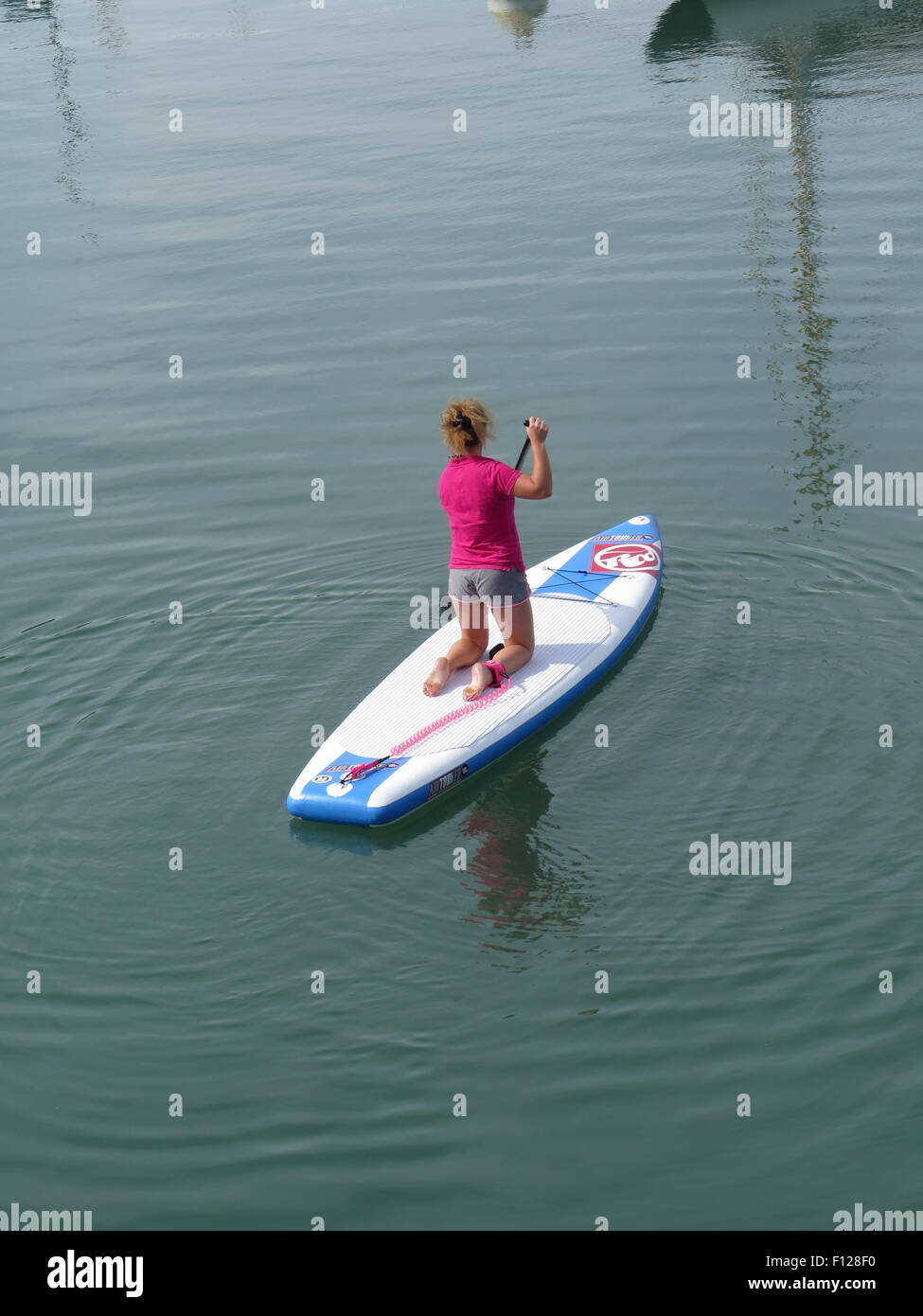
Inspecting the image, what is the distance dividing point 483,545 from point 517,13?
971 inches

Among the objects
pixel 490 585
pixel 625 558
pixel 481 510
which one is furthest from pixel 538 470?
pixel 625 558

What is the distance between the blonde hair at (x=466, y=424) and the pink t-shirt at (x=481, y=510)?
97 millimetres

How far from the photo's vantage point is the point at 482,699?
9.09m

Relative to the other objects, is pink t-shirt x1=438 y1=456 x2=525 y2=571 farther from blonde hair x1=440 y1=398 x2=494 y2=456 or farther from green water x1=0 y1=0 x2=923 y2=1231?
green water x1=0 y1=0 x2=923 y2=1231

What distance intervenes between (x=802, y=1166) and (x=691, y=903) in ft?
5.49

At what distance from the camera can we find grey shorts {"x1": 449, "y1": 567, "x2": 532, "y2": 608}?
29.8 ft

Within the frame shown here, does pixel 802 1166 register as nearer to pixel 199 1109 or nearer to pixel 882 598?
pixel 199 1109

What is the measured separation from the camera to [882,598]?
978cm

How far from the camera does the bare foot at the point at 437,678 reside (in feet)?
29.7

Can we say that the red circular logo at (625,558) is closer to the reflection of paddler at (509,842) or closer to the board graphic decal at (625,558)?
the board graphic decal at (625,558)

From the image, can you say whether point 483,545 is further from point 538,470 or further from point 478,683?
point 478,683

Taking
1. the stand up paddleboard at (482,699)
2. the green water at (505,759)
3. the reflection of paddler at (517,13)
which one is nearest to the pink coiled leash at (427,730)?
the stand up paddleboard at (482,699)

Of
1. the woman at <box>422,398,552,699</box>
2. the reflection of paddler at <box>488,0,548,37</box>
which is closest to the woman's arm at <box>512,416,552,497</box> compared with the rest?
the woman at <box>422,398,552,699</box>

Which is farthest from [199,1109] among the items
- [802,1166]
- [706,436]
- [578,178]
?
[578,178]
